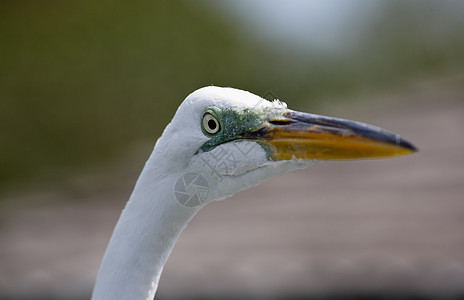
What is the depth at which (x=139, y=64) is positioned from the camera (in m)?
14.3

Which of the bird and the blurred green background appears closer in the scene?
the bird

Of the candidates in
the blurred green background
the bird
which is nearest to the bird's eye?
the bird

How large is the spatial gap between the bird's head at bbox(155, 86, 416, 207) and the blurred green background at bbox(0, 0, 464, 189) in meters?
8.20

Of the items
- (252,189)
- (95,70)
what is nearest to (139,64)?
(95,70)

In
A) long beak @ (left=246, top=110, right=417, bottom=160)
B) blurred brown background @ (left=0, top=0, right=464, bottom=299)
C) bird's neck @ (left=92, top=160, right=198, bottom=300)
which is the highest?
blurred brown background @ (left=0, top=0, right=464, bottom=299)

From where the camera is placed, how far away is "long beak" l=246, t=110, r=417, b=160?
7.59 feet

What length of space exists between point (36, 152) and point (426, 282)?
10.8m

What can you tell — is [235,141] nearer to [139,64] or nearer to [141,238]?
[141,238]

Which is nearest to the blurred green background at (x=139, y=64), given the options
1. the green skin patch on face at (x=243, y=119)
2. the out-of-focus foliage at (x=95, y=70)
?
the out-of-focus foliage at (x=95, y=70)

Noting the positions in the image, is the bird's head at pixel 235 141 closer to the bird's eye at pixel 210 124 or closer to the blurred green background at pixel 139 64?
the bird's eye at pixel 210 124

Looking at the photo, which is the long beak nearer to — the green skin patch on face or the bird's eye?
the green skin patch on face

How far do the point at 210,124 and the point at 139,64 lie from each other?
12.1m

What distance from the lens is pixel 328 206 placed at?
7.62 metres

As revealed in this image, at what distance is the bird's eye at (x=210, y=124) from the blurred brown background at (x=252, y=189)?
0.81 metres
